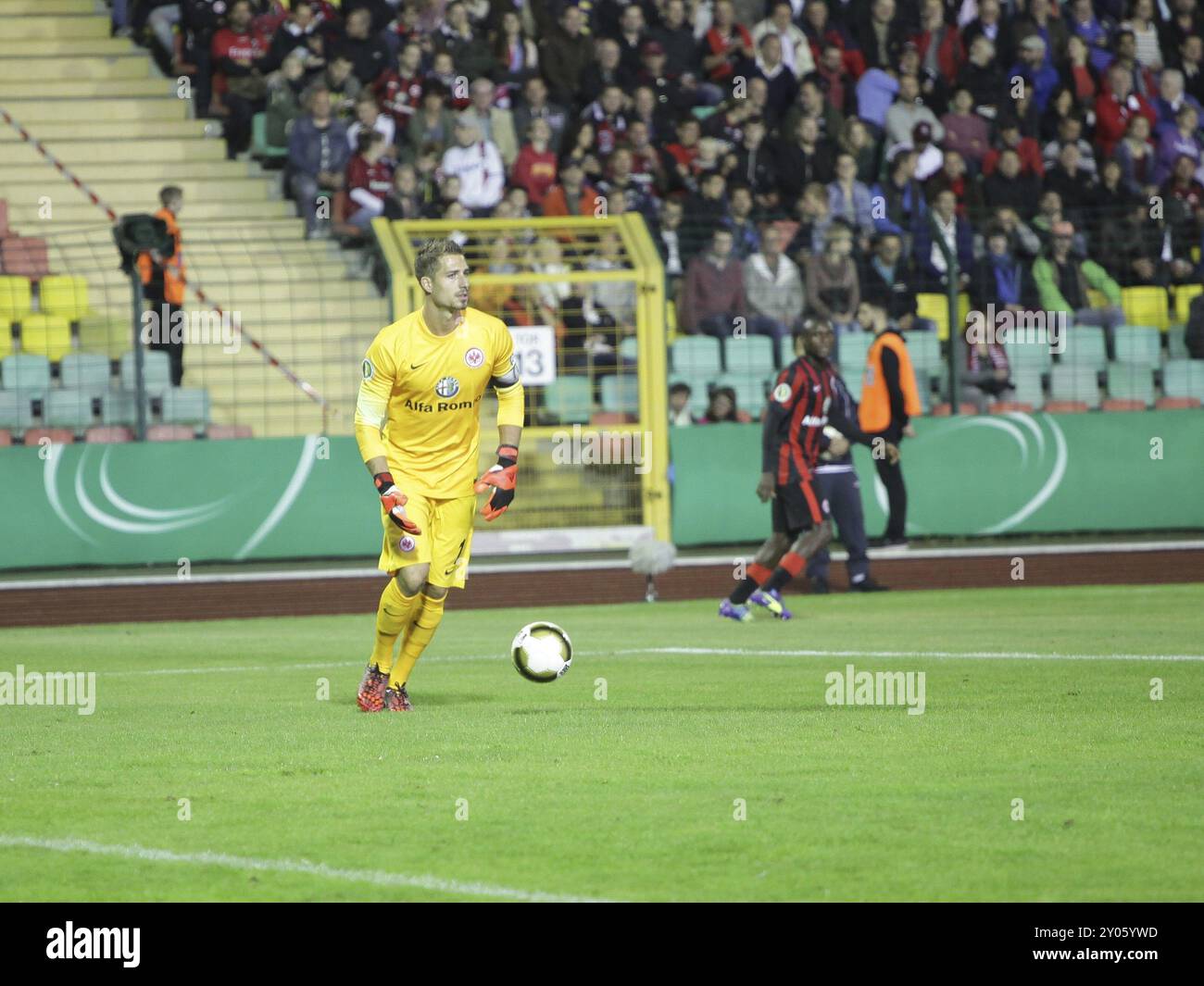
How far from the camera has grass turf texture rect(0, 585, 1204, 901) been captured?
578 centimetres

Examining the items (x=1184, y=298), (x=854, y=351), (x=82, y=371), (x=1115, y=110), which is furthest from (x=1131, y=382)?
(x=82, y=371)

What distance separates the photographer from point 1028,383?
21.2m

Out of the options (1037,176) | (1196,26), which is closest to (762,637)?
(1037,176)

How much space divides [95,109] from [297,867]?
1988 cm

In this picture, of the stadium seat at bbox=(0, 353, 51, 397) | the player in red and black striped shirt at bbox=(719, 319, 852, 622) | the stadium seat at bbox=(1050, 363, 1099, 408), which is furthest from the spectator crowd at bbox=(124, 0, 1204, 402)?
the player in red and black striped shirt at bbox=(719, 319, 852, 622)

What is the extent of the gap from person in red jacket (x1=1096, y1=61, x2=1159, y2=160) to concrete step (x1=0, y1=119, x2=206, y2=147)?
453 inches

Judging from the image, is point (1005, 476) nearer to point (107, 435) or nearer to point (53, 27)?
point (107, 435)

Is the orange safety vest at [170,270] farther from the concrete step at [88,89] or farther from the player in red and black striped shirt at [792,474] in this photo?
the player in red and black striped shirt at [792,474]

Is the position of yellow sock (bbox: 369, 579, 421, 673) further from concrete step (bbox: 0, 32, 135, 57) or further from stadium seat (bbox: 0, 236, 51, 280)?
concrete step (bbox: 0, 32, 135, 57)

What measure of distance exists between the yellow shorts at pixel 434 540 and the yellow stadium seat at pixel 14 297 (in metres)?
11.4

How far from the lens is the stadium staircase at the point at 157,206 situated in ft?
66.1

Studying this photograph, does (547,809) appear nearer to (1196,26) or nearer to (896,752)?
(896,752)
